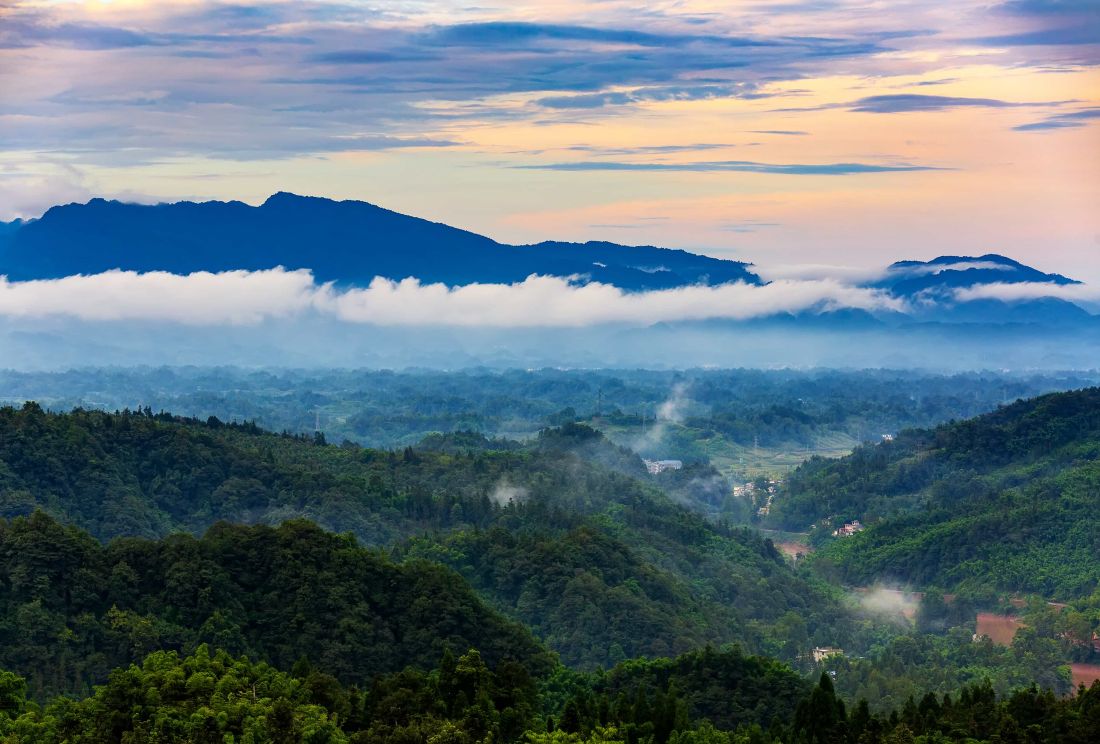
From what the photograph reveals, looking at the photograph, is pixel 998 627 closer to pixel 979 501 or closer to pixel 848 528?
pixel 979 501

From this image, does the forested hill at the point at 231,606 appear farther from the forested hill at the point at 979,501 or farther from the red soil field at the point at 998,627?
the forested hill at the point at 979,501

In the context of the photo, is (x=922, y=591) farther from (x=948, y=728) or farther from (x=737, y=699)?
(x=948, y=728)

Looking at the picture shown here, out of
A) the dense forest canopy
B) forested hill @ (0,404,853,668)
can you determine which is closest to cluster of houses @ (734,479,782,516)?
A: the dense forest canopy

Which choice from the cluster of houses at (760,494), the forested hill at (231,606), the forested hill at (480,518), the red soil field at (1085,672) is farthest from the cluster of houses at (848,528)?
the forested hill at (231,606)

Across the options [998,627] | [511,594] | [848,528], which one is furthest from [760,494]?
[511,594]

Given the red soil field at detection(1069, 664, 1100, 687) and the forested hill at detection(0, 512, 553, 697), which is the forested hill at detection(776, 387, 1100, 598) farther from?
the forested hill at detection(0, 512, 553, 697)

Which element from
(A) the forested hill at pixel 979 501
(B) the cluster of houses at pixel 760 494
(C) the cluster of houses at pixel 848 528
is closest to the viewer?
(A) the forested hill at pixel 979 501
